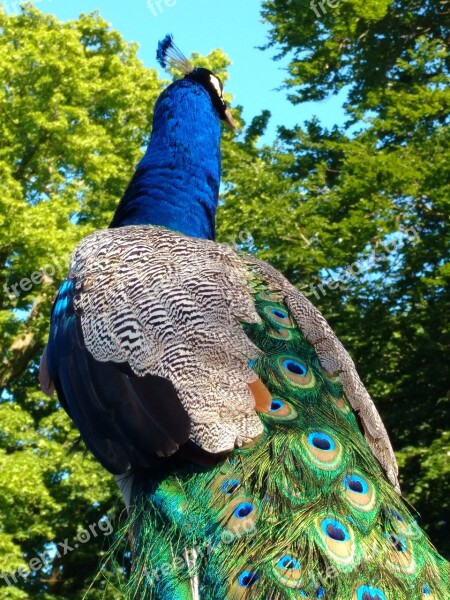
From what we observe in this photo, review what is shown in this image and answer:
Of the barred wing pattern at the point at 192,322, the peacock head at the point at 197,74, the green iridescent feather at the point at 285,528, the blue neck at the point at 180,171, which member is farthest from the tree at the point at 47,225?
the green iridescent feather at the point at 285,528

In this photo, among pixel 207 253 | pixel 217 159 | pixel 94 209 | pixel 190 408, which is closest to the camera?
pixel 190 408

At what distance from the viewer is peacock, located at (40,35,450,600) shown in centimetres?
221

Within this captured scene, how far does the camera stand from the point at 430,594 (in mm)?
2266

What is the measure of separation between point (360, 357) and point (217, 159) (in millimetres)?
4689

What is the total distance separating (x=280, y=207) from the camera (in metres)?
9.02

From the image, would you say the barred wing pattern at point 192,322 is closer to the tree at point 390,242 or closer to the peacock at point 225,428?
the peacock at point 225,428

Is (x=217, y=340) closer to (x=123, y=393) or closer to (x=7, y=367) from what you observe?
(x=123, y=393)

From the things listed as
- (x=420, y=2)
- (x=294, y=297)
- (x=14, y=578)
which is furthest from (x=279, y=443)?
(x=420, y=2)

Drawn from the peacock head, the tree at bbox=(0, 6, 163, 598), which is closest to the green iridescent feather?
the peacock head

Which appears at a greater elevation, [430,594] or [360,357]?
[360,357]

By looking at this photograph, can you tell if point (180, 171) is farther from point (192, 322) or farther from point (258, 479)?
point (258, 479)

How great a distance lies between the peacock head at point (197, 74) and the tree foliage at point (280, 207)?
347 centimetres

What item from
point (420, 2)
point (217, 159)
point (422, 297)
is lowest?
point (217, 159)

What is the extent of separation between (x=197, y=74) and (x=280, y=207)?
4.40 metres
